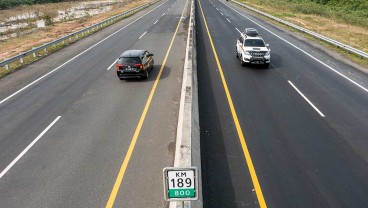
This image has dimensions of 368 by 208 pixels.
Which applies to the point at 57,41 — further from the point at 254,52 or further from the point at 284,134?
the point at 284,134

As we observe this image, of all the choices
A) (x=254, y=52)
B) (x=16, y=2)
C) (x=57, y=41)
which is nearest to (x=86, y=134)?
(x=254, y=52)

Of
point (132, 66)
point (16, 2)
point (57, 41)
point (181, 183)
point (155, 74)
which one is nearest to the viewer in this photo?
point (181, 183)

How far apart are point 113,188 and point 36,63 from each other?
18741 mm

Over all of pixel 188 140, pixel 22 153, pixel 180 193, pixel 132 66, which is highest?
pixel 180 193

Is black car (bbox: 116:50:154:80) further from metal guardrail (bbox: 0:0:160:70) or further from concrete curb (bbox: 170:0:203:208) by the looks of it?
metal guardrail (bbox: 0:0:160:70)

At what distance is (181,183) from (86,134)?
7853 mm

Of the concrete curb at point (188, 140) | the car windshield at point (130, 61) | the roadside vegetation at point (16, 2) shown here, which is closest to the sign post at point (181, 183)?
the concrete curb at point (188, 140)

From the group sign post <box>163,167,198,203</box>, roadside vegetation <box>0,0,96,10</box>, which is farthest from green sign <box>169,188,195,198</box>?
roadside vegetation <box>0,0,96,10</box>

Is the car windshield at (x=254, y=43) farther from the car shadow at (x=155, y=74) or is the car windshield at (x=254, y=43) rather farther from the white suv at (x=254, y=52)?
the car shadow at (x=155, y=74)

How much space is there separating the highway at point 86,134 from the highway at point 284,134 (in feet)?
5.33

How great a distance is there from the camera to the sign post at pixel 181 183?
16.7 ft

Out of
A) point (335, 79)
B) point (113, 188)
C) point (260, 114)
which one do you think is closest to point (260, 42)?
point (335, 79)

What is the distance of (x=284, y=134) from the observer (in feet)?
38.2

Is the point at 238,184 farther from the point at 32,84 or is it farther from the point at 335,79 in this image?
the point at 32,84
